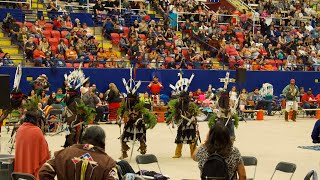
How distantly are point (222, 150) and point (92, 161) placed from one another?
A: 1.55 m

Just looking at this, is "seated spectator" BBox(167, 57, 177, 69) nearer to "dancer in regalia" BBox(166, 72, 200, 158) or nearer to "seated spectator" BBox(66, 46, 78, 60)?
"seated spectator" BBox(66, 46, 78, 60)

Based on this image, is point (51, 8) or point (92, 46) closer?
point (92, 46)

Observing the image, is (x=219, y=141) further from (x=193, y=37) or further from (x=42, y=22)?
(x=193, y=37)

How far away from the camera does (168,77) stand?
3045cm

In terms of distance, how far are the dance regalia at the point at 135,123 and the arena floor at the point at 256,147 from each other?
58 centimetres

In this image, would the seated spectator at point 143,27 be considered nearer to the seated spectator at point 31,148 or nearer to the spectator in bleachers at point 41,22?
the spectator in bleachers at point 41,22

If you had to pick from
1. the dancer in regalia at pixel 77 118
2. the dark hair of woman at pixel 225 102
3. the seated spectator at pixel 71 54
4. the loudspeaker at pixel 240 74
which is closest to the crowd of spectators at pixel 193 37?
the seated spectator at pixel 71 54

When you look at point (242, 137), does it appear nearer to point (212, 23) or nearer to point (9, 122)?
point (9, 122)

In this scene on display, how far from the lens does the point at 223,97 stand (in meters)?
17.2

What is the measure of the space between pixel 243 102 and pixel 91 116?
14.9 metres

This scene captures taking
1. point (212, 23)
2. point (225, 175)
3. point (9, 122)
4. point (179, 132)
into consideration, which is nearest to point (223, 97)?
point (179, 132)

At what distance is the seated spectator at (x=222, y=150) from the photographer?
25.5ft

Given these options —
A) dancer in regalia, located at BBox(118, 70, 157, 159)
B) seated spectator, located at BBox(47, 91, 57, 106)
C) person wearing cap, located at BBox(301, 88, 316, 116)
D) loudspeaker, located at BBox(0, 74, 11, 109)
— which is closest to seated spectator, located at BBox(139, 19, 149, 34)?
person wearing cap, located at BBox(301, 88, 316, 116)

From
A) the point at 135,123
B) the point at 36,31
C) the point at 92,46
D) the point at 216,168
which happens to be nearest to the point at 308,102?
the point at 92,46
